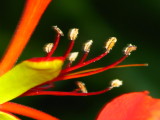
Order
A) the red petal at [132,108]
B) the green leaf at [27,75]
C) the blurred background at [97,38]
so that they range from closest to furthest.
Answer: the red petal at [132,108]
the green leaf at [27,75]
the blurred background at [97,38]

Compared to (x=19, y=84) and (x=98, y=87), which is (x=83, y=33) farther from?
(x=19, y=84)

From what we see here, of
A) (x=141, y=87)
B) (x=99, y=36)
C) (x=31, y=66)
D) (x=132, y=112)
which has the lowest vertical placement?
(x=132, y=112)

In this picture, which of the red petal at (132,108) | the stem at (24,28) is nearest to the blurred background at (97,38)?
the stem at (24,28)

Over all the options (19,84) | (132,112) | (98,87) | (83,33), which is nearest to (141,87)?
(98,87)

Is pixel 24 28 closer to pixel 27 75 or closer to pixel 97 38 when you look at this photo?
pixel 27 75

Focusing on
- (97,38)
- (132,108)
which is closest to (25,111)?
(132,108)

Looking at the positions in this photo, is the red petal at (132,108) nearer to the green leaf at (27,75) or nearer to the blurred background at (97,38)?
the green leaf at (27,75)

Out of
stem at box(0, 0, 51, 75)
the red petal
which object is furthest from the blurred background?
the red petal
